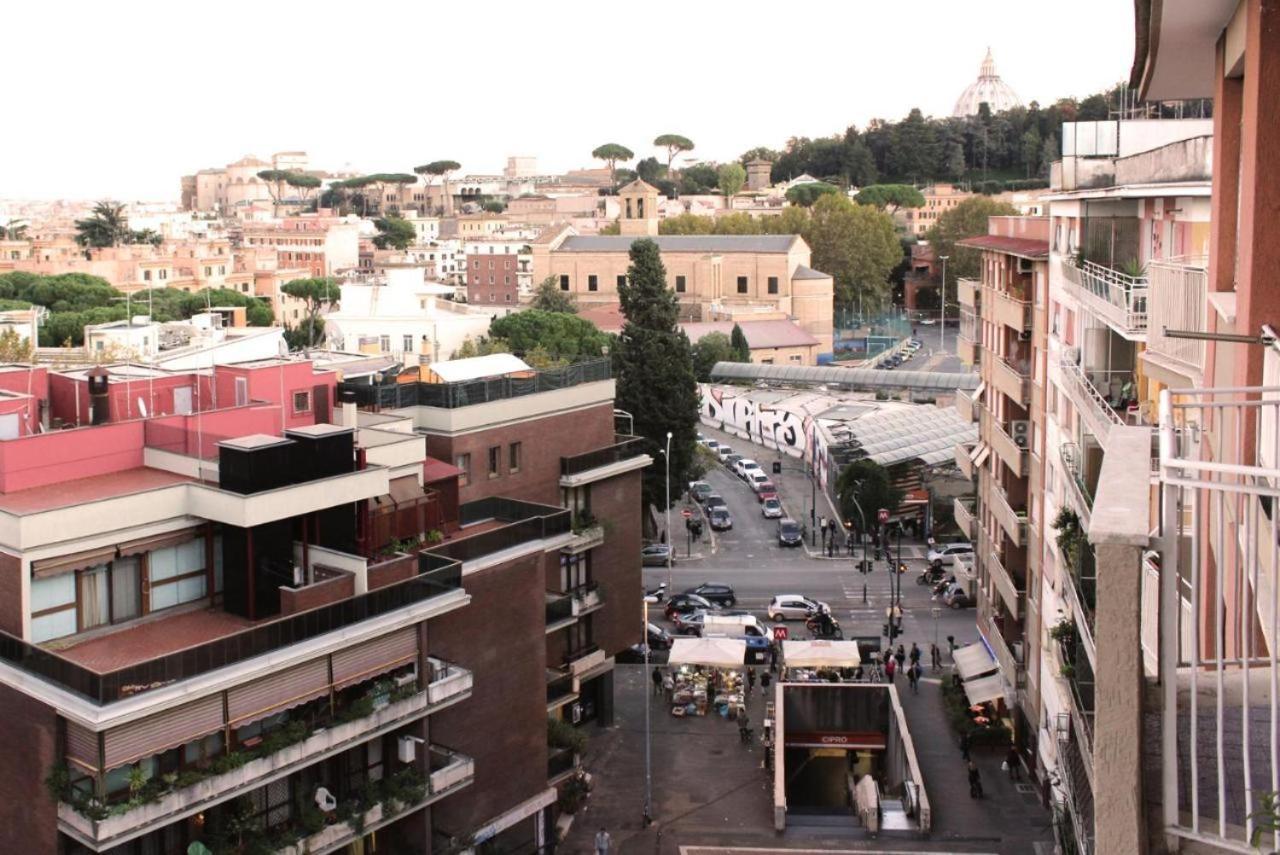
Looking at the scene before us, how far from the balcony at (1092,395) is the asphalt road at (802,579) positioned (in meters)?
14.4

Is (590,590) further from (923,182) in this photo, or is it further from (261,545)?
(923,182)

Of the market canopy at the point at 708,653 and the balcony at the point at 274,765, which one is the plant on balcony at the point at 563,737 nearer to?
the balcony at the point at 274,765

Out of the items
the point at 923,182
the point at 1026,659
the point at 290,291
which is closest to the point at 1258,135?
the point at 1026,659

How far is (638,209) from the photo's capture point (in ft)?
326

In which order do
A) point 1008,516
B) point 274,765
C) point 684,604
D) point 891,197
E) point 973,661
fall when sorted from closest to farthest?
point 274,765 → point 1008,516 → point 973,661 → point 684,604 → point 891,197

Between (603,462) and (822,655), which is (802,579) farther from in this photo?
(603,462)

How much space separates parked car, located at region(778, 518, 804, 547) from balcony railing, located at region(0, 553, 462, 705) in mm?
25707

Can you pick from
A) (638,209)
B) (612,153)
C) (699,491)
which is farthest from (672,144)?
(699,491)

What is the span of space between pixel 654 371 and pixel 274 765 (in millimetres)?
23960

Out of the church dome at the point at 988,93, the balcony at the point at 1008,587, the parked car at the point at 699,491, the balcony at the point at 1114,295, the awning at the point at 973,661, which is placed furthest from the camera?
the church dome at the point at 988,93

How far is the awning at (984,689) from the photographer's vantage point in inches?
988

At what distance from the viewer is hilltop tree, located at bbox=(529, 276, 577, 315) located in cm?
7712

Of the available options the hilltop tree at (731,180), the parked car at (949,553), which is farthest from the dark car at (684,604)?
the hilltop tree at (731,180)

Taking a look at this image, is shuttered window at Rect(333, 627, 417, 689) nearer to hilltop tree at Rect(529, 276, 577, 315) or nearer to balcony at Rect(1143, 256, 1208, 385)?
balcony at Rect(1143, 256, 1208, 385)
